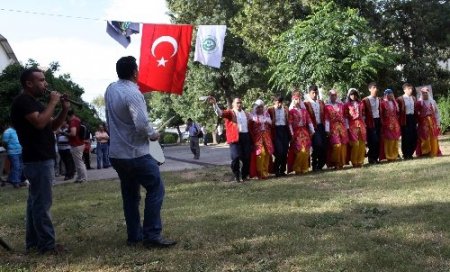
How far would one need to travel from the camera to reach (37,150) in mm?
4992

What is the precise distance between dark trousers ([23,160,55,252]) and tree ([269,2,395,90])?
12.5 m

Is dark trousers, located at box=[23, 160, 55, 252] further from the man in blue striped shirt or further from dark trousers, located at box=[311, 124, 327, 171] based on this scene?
dark trousers, located at box=[311, 124, 327, 171]

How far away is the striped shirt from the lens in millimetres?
5043

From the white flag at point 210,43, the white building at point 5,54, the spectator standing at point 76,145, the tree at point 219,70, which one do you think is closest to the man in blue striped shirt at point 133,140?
the spectator standing at point 76,145

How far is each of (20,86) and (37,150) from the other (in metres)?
14.3

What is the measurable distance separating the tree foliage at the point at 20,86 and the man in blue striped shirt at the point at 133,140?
1260 cm

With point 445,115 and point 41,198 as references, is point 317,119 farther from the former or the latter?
point 445,115

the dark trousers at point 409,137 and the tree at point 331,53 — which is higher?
the tree at point 331,53

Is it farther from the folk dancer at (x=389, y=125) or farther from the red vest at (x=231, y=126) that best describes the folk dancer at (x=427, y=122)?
the red vest at (x=231, y=126)

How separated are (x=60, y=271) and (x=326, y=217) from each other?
10.2 feet

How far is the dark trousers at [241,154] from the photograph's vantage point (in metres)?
10.5

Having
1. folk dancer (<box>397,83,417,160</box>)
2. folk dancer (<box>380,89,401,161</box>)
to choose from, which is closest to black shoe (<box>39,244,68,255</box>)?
folk dancer (<box>380,89,401,161</box>)

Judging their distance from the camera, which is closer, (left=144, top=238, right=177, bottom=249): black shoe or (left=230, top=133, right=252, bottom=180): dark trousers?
(left=144, top=238, right=177, bottom=249): black shoe

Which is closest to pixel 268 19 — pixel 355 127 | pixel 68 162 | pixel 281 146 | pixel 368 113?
pixel 368 113
